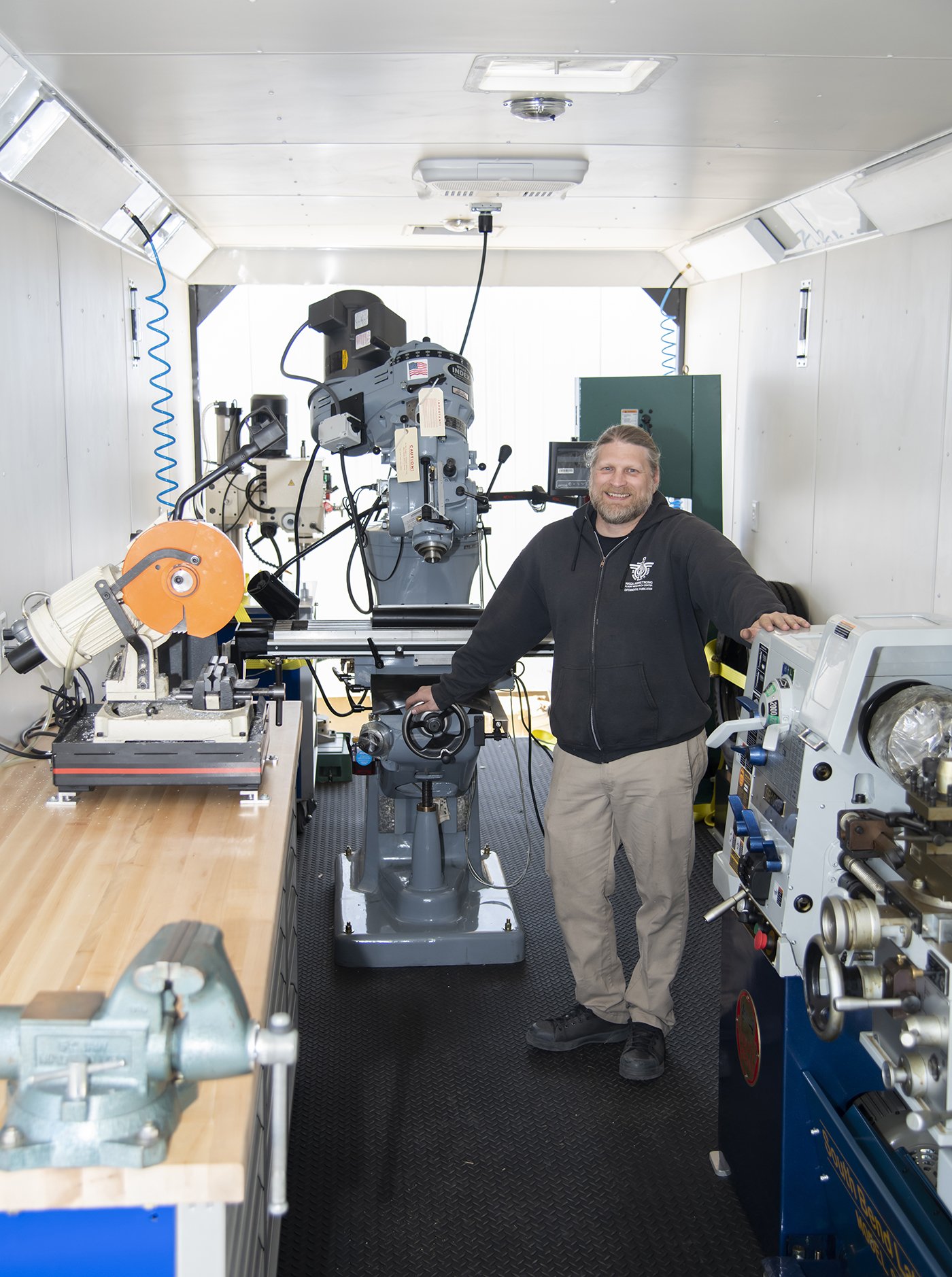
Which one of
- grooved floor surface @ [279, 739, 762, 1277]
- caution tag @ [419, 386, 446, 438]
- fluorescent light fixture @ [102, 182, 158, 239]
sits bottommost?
grooved floor surface @ [279, 739, 762, 1277]

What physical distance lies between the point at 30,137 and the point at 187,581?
1344 millimetres

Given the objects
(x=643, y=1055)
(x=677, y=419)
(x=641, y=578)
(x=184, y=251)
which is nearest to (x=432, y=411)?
(x=641, y=578)

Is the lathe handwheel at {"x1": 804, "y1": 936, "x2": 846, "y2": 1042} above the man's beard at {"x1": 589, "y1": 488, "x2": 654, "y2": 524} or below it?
below

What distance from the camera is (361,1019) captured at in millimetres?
2604

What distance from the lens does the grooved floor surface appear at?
6.10 ft

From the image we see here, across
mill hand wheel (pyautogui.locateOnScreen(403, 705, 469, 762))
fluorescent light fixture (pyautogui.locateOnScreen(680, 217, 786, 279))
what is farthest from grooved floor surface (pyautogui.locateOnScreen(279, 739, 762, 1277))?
fluorescent light fixture (pyautogui.locateOnScreen(680, 217, 786, 279))

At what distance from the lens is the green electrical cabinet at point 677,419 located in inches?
157

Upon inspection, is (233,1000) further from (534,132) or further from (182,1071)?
(534,132)

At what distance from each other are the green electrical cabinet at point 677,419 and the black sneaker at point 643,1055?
227 cm

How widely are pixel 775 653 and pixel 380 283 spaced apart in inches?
141

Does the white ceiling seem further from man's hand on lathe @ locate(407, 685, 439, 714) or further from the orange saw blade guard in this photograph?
man's hand on lathe @ locate(407, 685, 439, 714)

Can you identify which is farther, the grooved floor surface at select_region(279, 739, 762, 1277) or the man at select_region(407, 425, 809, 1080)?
the man at select_region(407, 425, 809, 1080)

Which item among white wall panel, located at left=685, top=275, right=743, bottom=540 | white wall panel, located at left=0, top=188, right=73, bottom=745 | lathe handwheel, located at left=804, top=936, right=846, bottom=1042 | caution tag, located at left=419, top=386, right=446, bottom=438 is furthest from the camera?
white wall panel, located at left=685, top=275, right=743, bottom=540

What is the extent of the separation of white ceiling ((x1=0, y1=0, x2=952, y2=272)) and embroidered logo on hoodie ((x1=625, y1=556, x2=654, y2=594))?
41.9 inches
